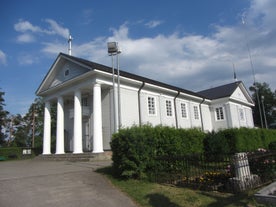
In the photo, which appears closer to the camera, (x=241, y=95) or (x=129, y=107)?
(x=129, y=107)

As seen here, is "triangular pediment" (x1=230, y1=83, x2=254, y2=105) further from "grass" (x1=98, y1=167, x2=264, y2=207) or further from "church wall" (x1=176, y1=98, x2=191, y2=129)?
"grass" (x1=98, y1=167, x2=264, y2=207)

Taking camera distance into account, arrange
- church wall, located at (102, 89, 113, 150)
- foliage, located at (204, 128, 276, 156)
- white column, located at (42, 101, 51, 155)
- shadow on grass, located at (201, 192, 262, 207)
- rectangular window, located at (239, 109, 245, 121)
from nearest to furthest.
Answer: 1. shadow on grass, located at (201, 192, 262, 207)
2. foliage, located at (204, 128, 276, 156)
3. church wall, located at (102, 89, 113, 150)
4. white column, located at (42, 101, 51, 155)
5. rectangular window, located at (239, 109, 245, 121)

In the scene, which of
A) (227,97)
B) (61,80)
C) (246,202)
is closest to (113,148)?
(246,202)

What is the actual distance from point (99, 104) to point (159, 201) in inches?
461

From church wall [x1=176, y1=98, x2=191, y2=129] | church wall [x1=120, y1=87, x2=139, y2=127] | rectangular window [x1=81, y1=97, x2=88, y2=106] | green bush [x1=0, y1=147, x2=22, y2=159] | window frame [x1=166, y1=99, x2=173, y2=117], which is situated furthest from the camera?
green bush [x1=0, y1=147, x2=22, y2=159]

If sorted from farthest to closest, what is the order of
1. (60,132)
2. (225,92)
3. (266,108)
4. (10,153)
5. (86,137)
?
(266,108) < (225,92) < (10,153) < (86,137) < (60,132)

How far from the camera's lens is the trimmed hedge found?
925 cm

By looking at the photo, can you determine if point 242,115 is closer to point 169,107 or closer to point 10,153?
point 169,107

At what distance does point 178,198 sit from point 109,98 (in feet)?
44.7

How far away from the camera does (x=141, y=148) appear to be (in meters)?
→ 9.41

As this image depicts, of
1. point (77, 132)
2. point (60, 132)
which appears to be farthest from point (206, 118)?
point (60, 132)

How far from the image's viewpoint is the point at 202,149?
41.9 feet

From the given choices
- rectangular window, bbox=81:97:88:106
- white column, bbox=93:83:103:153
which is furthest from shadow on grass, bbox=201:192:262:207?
rectangular window, bbox=81:97:88:106

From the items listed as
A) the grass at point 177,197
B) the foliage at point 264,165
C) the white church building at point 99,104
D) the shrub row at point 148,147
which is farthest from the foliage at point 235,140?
the grass at point 177,197
